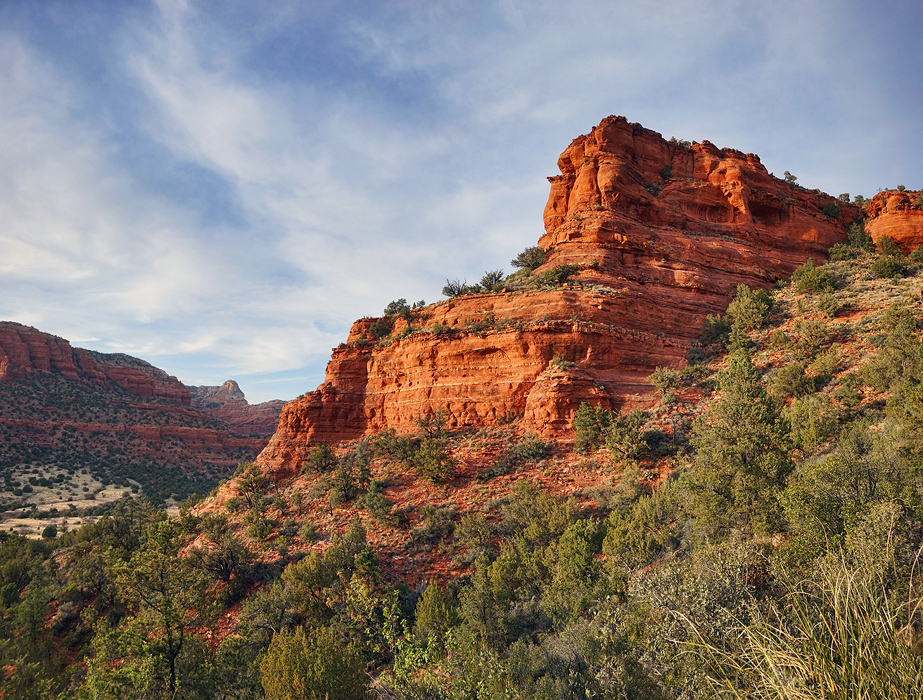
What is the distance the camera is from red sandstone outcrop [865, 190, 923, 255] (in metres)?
35.3

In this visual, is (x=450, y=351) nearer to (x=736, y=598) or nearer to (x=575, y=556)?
(x=575, y=556)

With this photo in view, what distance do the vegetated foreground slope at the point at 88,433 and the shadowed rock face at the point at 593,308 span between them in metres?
41.8

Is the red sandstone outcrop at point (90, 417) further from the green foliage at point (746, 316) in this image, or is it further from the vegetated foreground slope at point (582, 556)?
the green foliage at point (746, 316)

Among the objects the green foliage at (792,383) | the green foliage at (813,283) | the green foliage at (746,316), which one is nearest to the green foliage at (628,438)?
the green foliage at (792,383)

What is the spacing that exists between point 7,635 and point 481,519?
18.5m

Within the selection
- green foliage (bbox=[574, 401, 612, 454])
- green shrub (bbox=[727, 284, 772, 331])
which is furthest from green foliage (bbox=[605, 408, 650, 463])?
green shrub (bbox=[727, 284, 772, 331])

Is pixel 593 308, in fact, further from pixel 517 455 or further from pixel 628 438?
pixel 517 455

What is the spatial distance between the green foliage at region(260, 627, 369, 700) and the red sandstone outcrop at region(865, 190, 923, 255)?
4916 cm

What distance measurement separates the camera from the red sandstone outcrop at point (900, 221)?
35.3 metres

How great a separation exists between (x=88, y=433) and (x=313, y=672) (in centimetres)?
7574

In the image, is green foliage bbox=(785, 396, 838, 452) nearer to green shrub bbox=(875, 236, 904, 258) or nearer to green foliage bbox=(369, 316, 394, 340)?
green foliage bbox=(369, 316, 394, 340)

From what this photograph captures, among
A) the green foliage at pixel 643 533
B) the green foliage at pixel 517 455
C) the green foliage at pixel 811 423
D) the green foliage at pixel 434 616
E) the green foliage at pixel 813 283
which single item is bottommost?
the green foliage at pixel 434 616

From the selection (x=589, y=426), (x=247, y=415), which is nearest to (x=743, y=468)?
(x=589, y=426)

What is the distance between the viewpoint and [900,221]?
3609 cm
